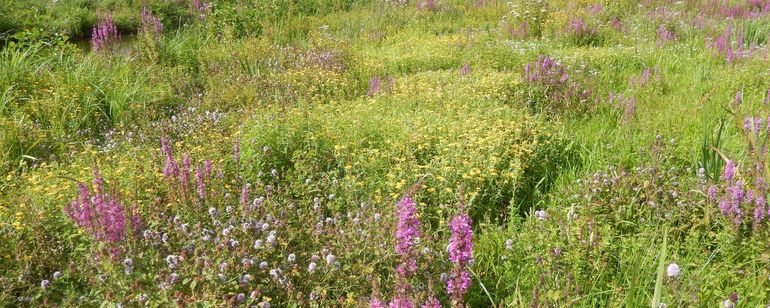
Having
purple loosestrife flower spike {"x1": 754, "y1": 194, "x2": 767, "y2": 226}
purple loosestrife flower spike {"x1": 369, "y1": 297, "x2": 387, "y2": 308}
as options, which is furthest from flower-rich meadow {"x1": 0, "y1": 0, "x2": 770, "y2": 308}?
purple loosestrife flower spike {"x1": 369, "y1": 297, "x2": 387, "y2": 308}

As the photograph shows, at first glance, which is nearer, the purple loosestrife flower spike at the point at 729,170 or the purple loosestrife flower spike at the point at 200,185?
the purple loosestrife flower spike at the point at 729,170

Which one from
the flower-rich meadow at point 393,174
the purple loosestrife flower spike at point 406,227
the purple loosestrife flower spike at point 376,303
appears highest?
the purple loosestrife flower spike at point 406,227

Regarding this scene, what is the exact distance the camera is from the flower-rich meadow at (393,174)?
9.16 ft

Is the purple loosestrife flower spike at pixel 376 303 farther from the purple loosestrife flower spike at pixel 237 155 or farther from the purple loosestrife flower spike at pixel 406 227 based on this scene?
the purple loosestrife flower spike at pixel 237 155

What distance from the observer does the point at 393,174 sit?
159 inches

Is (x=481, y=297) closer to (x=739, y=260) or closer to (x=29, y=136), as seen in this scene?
(x=739, y=260)

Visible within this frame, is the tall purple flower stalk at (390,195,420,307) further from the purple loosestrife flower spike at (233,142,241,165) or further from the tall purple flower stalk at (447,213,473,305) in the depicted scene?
the purple loosestrife flower spike at (233,142,241,165)

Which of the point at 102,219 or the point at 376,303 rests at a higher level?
the point at 102,219

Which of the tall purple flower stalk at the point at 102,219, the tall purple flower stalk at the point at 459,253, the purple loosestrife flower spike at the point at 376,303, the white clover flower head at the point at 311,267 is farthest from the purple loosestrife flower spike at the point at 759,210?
the tall purple flower stalk at the point at 102,219

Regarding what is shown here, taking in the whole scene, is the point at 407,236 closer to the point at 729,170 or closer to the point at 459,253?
the point at 459,253

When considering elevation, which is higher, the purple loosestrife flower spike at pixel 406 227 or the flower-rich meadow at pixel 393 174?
the purple loosestrife flower spike at pixel 406 227

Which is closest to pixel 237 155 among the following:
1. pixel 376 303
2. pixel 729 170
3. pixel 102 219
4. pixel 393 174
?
pixel 393 174

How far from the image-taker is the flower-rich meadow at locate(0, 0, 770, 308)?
2.79 metres

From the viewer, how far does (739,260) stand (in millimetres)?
3193
